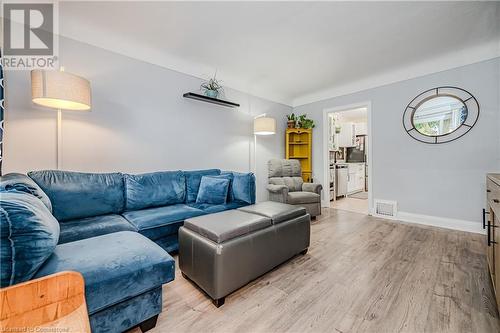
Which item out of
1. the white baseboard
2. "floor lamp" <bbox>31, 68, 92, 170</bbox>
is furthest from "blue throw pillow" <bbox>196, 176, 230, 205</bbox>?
the white baseboard

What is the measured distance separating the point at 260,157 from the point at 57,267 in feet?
12.0

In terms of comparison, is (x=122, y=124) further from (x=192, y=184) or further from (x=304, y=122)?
(x=304, y=122)

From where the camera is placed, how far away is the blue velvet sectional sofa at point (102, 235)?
0.87 m

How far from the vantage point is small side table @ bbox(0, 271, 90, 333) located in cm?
59

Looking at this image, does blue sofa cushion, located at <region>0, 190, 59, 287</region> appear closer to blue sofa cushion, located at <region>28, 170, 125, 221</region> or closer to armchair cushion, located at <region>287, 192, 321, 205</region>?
blue sofa cushion, located at <region>28, 170, 125, 221</region>

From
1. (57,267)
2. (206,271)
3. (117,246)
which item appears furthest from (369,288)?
(57,267)

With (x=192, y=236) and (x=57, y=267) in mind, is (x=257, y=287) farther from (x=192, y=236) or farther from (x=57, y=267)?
(x=57, y=267)

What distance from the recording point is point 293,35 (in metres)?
2.48

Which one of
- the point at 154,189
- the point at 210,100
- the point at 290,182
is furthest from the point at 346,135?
the point at 154,189

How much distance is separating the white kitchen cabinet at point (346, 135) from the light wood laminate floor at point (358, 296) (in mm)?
4045

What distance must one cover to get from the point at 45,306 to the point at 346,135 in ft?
22.1

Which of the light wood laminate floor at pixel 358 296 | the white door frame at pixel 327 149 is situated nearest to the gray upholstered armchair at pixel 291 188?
the white door frame at pixel 327 149

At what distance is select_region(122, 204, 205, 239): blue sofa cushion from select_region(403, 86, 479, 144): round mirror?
11.9ft

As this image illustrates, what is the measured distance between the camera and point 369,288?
5.51 feet
